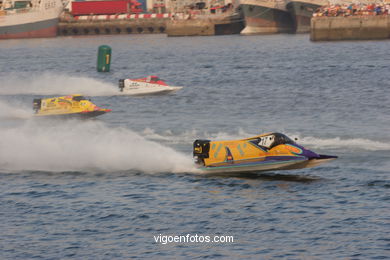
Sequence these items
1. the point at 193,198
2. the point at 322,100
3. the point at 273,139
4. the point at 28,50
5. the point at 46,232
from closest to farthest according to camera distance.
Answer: the point at 46,232, the point at 193,198, the point at 273,139, the point at 322,100, the point at 28,50

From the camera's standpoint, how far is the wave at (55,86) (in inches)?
2532

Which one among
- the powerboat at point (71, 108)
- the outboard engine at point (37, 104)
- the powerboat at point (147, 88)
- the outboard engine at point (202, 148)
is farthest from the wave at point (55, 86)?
the outboard engine at point (202, 148)

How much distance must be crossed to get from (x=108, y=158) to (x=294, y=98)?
24.4 m

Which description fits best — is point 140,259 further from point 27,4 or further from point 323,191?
point 27,4

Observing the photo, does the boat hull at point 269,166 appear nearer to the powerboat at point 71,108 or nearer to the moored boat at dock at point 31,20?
the powerboat at point 71,108

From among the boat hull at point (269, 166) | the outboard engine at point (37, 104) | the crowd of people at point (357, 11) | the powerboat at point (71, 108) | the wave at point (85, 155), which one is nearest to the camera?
the boat hull at point (269, 166)

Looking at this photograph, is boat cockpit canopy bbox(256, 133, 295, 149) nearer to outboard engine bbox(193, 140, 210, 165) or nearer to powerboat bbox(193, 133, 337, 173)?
powerboat bbox(193, 133, 337, 173)

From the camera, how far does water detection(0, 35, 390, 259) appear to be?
74.6 ft

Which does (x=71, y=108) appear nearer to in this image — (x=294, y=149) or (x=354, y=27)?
(x=294, y=149)

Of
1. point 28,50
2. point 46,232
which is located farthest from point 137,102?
point 28,50

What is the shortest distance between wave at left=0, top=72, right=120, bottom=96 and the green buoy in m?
8.39

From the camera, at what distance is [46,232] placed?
78.9 feet

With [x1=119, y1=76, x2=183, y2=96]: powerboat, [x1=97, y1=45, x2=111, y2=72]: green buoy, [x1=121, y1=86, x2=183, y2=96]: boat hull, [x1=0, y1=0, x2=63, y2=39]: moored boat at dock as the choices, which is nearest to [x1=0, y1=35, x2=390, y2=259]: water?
[x1=121, y1=86, x2=183, y2=96]: boat hull

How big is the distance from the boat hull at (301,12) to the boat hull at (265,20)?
3.66 meters
